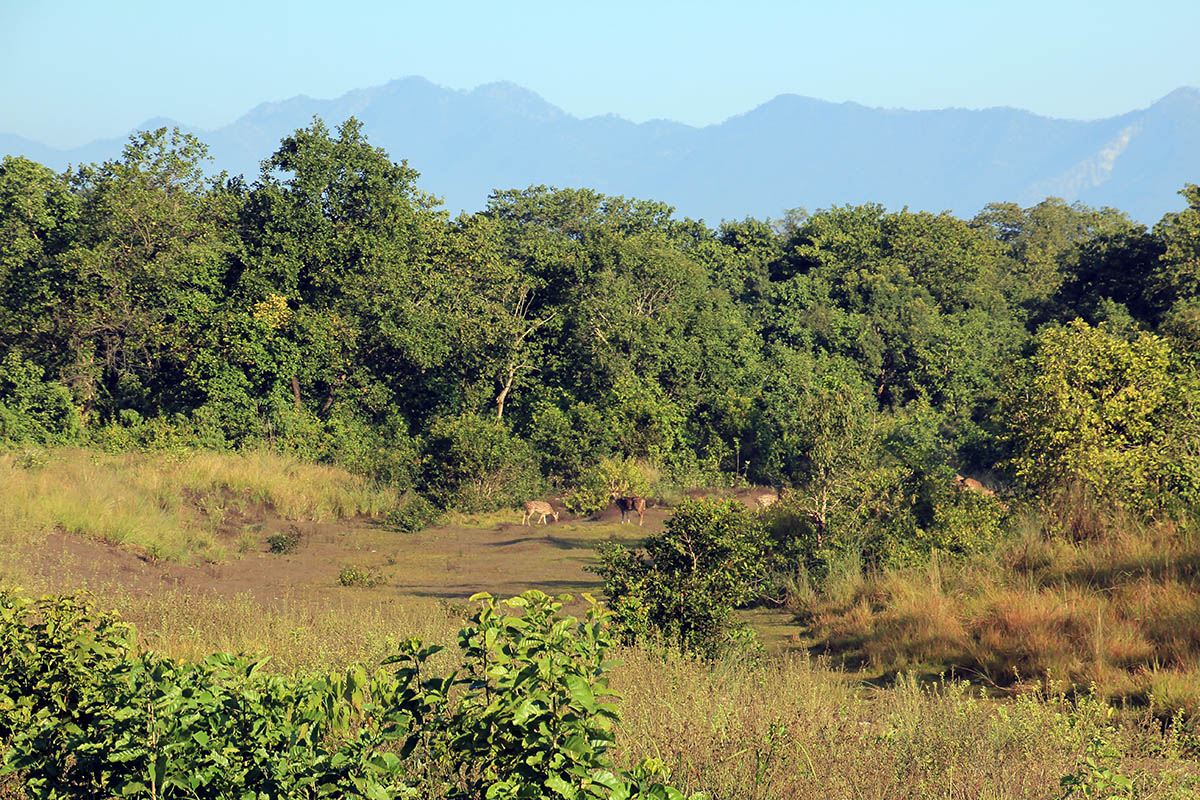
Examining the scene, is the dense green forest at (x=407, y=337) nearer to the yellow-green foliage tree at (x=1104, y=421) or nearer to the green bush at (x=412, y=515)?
the green bush at (x=412, y=515)

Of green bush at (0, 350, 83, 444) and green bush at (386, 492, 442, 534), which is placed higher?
green bush at (0, 350, 83, 444)

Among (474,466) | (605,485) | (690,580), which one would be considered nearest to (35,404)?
(474,466)

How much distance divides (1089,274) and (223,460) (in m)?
24.0

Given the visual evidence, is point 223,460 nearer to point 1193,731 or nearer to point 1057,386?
point 1057,386

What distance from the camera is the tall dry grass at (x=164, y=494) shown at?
50.8 feet

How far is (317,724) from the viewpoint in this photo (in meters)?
4.04

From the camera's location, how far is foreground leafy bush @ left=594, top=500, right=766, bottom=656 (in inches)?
393

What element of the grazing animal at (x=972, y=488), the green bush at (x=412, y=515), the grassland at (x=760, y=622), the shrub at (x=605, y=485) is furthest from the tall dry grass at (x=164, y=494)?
the grazing animal at (x=972, y=488)

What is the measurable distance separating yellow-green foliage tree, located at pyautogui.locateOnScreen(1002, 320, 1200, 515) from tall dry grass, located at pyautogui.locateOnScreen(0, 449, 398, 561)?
12944mm

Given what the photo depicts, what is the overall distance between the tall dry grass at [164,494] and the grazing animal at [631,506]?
4966 millimetres

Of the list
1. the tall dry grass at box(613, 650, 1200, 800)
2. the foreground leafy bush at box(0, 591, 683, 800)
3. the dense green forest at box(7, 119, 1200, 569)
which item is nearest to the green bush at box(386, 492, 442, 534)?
the dense green forest at box(7, 119, 1200, 569)

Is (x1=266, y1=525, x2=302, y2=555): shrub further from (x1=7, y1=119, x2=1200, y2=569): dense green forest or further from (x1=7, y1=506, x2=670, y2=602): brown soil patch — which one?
(x1=7, y1=119, x2=1200, y2=569): dense green forest

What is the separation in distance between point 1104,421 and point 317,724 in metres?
12.5

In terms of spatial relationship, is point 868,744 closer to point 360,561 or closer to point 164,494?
point 360,561
